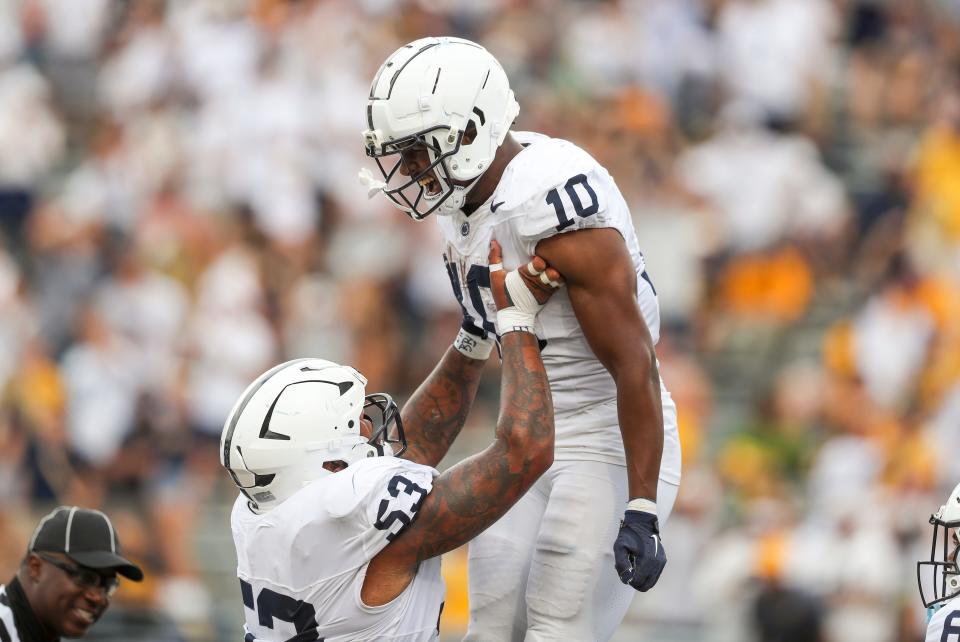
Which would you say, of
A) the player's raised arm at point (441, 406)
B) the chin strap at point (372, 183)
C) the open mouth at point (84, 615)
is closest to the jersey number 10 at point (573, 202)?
the chin strap at point (372, 183)

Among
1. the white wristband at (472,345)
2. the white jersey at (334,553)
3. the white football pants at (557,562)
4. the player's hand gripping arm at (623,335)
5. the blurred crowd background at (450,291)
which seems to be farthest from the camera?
the blurred crowd background at (450,291)

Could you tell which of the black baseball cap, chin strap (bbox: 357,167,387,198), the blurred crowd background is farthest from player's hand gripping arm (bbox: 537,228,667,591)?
the blurred crowd background

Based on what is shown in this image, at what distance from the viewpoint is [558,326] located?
4.43 metres

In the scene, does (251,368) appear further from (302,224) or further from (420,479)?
(420,479)

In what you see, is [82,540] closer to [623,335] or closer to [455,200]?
[455,200]

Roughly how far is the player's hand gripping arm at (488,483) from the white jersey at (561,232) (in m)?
0.15

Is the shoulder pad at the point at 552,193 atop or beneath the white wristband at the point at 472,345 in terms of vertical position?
atop

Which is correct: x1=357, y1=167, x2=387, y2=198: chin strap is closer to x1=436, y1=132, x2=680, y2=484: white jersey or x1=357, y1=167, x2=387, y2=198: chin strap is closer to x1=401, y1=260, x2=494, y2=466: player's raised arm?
x1=436, y1=132, x2=680, y2=484: white jersey

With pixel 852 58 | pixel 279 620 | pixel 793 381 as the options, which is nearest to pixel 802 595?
pixel 793 381

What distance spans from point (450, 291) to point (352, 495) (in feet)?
19.8

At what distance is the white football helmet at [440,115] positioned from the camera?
430 centimetres

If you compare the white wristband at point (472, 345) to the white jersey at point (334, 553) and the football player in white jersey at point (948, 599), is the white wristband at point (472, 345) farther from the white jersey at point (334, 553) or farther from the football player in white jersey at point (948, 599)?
the football player in white jersey at point (948, 599)

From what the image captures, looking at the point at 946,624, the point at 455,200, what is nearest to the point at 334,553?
the point at 455,200

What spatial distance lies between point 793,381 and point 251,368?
3.12 meters
